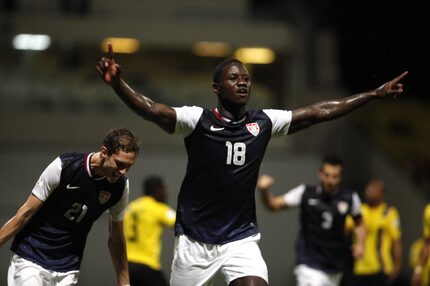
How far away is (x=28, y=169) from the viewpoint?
16.4 metres

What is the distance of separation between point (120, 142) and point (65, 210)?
2.30ft

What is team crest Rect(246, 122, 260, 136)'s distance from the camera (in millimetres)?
6633

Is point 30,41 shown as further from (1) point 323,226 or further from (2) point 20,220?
(2) point 20,220

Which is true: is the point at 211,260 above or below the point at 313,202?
below

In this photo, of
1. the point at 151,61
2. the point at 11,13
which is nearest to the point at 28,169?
the point at 11,13

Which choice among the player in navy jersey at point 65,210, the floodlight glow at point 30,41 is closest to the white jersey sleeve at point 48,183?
the player in navy jersey at point 65,210

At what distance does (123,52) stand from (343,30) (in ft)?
18.0

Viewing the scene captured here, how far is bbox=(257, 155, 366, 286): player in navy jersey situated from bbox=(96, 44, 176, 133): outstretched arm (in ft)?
12.0

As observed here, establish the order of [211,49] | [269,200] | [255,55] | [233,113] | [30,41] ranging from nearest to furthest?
[233,113] < [269,200] < [30,41] < [211,49] < [255,55]

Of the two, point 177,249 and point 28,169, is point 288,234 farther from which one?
point 177,249

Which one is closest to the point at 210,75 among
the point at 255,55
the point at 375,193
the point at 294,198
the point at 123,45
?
the point at 255,55

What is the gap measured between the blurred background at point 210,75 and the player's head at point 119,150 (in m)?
9.65

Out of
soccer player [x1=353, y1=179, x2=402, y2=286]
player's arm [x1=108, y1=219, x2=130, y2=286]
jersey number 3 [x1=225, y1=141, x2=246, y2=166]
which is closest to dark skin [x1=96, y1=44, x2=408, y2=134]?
jersey number 3 [x1=225, y1=141, x2=246, y2=166]

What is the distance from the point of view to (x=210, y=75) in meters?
20.3
